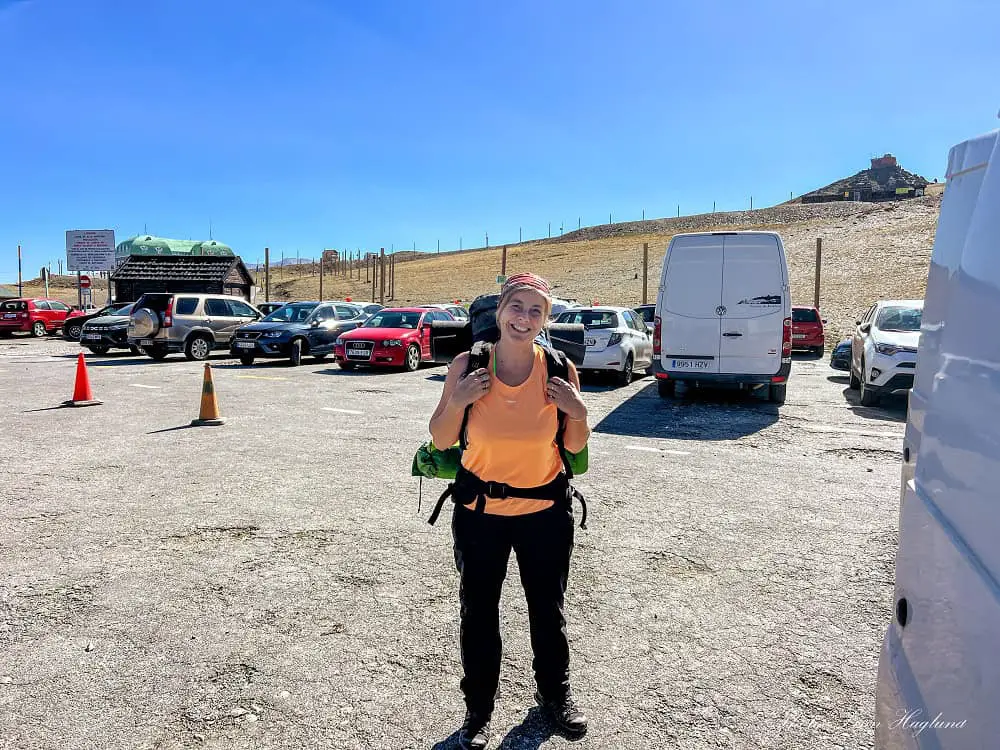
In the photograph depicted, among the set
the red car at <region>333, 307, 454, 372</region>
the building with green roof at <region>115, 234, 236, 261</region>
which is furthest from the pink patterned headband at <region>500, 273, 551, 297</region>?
the building with green roof at <region>115, 234, 236, 261</region>

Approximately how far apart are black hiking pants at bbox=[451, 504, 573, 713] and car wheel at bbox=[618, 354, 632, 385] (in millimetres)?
10600

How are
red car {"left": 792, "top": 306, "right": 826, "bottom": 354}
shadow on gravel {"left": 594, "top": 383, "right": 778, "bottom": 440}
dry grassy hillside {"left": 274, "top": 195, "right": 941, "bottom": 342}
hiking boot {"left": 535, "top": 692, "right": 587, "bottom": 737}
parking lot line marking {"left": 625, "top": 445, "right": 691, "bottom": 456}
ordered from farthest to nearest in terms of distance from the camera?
dry grassy hillside {"left": 274, "top": 195, "right": 941, "bottom": 342} < red car {"left": 792, "top": 306, "right": 826, "bottom": 354} < shadow on gravel {"left": 594, "top": 383, "right": 778, "bottom": 440} < parking lot line marking {"left": 625, "top": 445, "right": 691, "bottom": 456} < hiking boot {"left": 535, "top": 692, "right": 587, "bottom": 737}

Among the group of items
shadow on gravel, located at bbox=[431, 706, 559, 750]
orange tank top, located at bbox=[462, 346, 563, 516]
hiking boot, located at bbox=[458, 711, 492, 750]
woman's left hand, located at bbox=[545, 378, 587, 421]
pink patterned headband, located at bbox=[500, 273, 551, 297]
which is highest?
pink patterned headband, located at bbox=[500, 273, 551, 297]

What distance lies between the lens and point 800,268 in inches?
1756

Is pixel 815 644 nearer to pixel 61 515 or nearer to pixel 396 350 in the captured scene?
pixel 61 515

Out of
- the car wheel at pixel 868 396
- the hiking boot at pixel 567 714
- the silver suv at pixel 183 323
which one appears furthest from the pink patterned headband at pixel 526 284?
the silver suv at pixel 183 323

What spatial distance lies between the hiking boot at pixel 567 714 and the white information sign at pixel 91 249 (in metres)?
52.5

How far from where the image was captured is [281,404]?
10.6 meters

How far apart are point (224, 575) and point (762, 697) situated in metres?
2.93

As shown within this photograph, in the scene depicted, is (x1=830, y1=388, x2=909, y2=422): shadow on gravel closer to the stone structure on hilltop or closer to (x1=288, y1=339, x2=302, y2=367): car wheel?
(x1=288, y1=339, x2=302, y2=367): car wheel

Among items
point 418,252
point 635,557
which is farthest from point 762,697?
point 418,252

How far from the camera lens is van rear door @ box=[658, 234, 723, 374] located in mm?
10336

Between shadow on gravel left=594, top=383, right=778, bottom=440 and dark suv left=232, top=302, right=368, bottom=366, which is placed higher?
dark suv left=232, top=302, right=368, bottom=366

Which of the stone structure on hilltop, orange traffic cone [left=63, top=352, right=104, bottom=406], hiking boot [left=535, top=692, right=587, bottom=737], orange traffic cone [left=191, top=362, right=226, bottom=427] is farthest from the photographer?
the stone structure on hilltop
